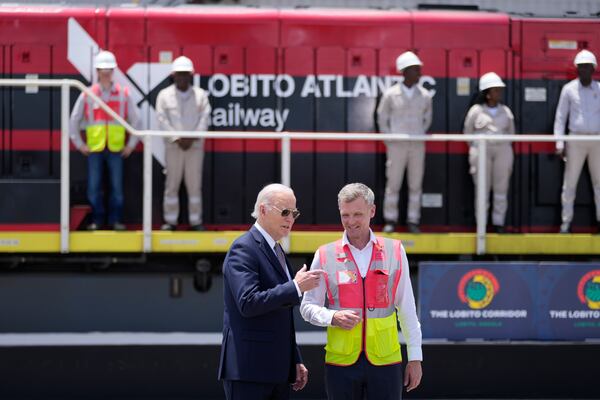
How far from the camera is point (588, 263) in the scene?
7.62 m

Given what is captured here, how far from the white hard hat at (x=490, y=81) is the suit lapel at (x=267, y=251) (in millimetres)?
4331

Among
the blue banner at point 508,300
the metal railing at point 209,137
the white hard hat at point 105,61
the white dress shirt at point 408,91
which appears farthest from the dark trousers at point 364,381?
the white hard hat at point 105,61

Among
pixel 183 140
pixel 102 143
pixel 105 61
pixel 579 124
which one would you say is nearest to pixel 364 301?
pixel 183 140

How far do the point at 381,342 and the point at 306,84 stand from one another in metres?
4.51

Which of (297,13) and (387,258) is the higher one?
(297,13)

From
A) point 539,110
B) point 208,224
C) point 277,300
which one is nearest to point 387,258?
point 277,300

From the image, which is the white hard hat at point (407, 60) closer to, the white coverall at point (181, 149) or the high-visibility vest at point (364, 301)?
the white coverall at point (181, 149)

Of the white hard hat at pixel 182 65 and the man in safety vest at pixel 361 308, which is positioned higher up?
the white hard hat at pixel 182 65

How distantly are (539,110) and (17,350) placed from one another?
4859mm

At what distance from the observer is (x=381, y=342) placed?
436 centimetres

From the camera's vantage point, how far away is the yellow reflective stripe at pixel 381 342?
4.34 metres

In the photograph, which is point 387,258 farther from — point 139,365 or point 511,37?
point 511,37

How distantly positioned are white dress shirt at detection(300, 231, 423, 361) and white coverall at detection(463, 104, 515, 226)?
3.87 metres

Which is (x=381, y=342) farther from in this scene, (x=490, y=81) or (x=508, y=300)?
(x=490, y=81)
